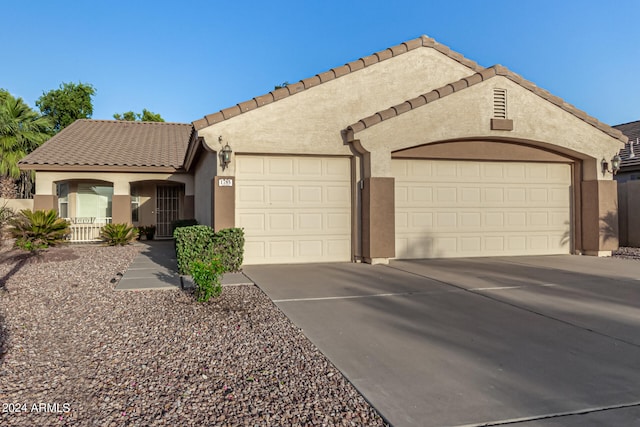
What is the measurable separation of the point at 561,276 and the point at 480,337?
4745mm

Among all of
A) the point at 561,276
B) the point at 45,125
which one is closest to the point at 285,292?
the point at 561,276

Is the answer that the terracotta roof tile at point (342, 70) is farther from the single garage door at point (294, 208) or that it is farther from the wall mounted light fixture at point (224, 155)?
the wall mounted light fixture at point (224, 155)

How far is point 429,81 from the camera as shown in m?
11.1

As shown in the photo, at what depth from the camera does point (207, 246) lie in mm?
8391

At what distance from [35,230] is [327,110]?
9.10 metres

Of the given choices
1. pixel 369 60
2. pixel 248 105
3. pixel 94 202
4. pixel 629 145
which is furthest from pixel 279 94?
pixel 629 145

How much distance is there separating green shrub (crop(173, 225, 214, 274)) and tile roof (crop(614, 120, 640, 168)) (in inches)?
622

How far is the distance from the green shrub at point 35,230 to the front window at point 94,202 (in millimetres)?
5154

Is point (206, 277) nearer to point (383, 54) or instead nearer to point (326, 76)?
point (326, 76)

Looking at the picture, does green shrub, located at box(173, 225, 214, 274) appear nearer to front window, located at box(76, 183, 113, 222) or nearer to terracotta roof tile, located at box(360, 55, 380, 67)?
terracotta roof tile, located at box(360, 55, 380, 67)

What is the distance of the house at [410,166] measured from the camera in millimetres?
9773

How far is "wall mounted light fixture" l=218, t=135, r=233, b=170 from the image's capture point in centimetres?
923

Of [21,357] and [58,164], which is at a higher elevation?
[58,164]

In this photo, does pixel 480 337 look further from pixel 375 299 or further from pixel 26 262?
pixel 26 262
